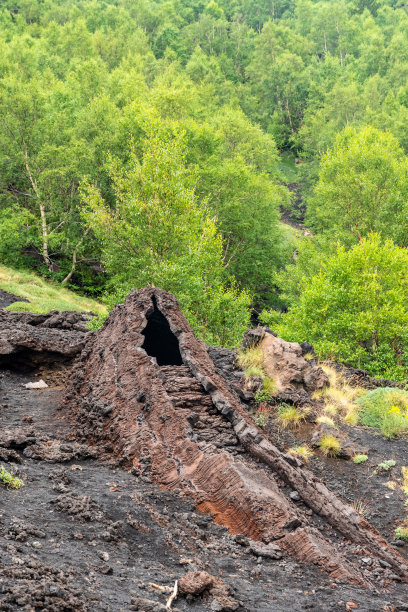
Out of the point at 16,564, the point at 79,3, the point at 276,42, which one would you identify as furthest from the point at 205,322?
the point at 79,3

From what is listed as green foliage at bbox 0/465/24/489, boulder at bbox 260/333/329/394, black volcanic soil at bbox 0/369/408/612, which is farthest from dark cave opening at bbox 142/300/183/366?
green foliage at bbox 0/465/24/489

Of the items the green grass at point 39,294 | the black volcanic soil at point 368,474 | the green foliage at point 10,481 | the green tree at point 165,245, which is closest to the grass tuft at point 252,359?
the black volcanic soil at point 368,474

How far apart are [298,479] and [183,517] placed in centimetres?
210

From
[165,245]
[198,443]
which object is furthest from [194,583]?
[165,245]

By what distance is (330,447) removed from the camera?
11891 millimetres

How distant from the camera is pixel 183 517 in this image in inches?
267

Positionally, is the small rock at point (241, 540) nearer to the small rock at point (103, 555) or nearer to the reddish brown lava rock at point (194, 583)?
the reddish brown lava rock at point (194, 583)

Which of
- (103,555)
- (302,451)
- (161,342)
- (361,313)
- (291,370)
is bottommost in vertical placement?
(361,313)

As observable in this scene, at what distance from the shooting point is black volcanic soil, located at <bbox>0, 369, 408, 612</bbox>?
4387 mm

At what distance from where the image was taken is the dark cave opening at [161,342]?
495 inches

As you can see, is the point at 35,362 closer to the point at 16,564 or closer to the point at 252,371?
the point at 252,371

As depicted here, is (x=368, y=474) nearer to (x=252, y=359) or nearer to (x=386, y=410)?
(x=386, y=410)

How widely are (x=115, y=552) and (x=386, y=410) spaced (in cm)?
993

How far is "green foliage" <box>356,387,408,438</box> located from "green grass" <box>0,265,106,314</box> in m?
13.8
